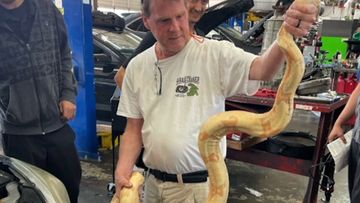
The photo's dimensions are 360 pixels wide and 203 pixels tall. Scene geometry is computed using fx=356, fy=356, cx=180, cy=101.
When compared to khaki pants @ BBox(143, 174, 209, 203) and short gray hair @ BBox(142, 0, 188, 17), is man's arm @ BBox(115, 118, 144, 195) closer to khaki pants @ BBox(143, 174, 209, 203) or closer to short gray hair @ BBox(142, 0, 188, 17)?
khaki pants @ BBox(143, 174, 209, 203)

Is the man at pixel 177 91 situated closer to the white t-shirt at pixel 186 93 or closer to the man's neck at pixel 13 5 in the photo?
the white t-shirt at pixel 186 93

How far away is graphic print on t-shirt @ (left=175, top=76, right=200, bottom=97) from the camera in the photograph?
1.33 m

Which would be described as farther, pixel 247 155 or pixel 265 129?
pixel 247 155

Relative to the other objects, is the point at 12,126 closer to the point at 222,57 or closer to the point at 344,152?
the point at 222,57

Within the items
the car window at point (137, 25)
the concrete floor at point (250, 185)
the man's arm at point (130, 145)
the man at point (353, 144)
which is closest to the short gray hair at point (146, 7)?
the man's arm at point (130, 145)

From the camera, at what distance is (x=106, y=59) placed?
4.72m

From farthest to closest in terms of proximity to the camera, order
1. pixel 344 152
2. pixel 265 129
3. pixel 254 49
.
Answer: pixel 254 49
pixel 344 152
pixel 265 129

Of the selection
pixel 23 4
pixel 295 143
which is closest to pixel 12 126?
pixel 23 4

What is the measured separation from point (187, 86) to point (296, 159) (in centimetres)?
178

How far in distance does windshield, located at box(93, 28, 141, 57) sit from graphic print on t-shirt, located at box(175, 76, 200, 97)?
3373mm

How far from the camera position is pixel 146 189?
1.59 metres

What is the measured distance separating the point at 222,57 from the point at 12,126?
1353mm

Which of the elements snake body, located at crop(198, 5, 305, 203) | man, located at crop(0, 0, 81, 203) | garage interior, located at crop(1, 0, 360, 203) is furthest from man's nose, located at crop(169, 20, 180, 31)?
man, located at crop(0, 0, 81, 203)

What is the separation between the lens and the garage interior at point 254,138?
2.75 metres
